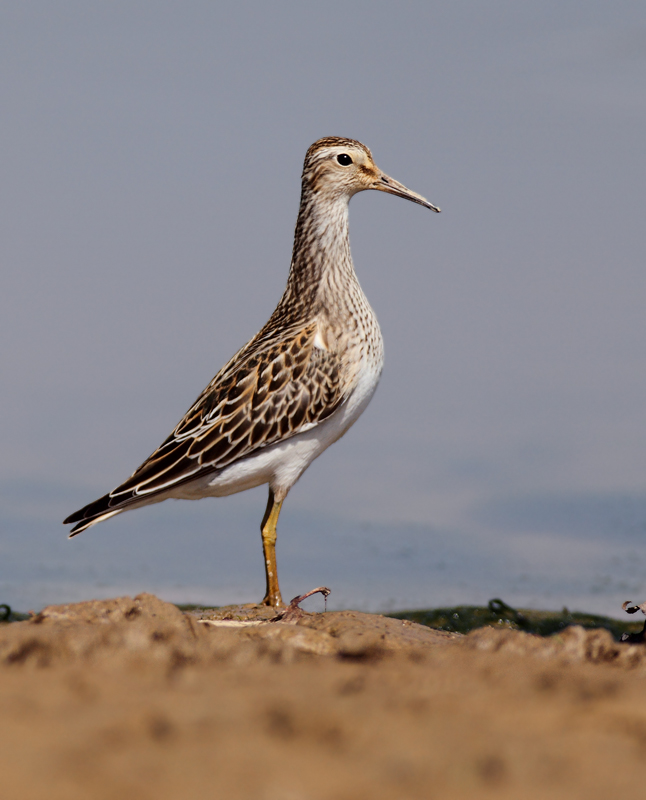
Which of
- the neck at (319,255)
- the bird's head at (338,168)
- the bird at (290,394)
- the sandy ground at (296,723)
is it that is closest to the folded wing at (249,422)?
the bird at (290,394)

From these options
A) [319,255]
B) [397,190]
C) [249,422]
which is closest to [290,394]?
[249,422]

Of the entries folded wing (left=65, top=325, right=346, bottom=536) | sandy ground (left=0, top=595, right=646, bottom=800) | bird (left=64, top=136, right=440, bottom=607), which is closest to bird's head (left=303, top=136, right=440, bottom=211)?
bird (left=64, top=136, right=440, bottom=607)

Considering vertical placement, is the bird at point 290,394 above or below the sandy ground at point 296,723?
→ above

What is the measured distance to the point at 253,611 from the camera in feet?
25.1

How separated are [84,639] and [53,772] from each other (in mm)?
1497

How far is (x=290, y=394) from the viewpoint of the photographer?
823 cm

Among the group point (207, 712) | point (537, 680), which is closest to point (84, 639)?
point (207, 712)

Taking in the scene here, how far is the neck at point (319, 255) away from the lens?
28.9ft

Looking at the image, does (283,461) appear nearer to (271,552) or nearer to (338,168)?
(271,552)

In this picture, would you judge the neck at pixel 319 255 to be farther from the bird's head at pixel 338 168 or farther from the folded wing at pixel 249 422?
the folded wing at pixel 249 422

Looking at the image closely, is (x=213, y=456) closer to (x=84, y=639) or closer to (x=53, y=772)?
(x=84, y=639)

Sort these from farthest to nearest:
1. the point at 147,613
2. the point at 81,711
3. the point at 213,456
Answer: the point at 213,456, the point at 147,613, the point at 81,711

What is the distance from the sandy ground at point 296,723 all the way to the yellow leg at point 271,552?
377cm

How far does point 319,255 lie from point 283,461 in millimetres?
2189
